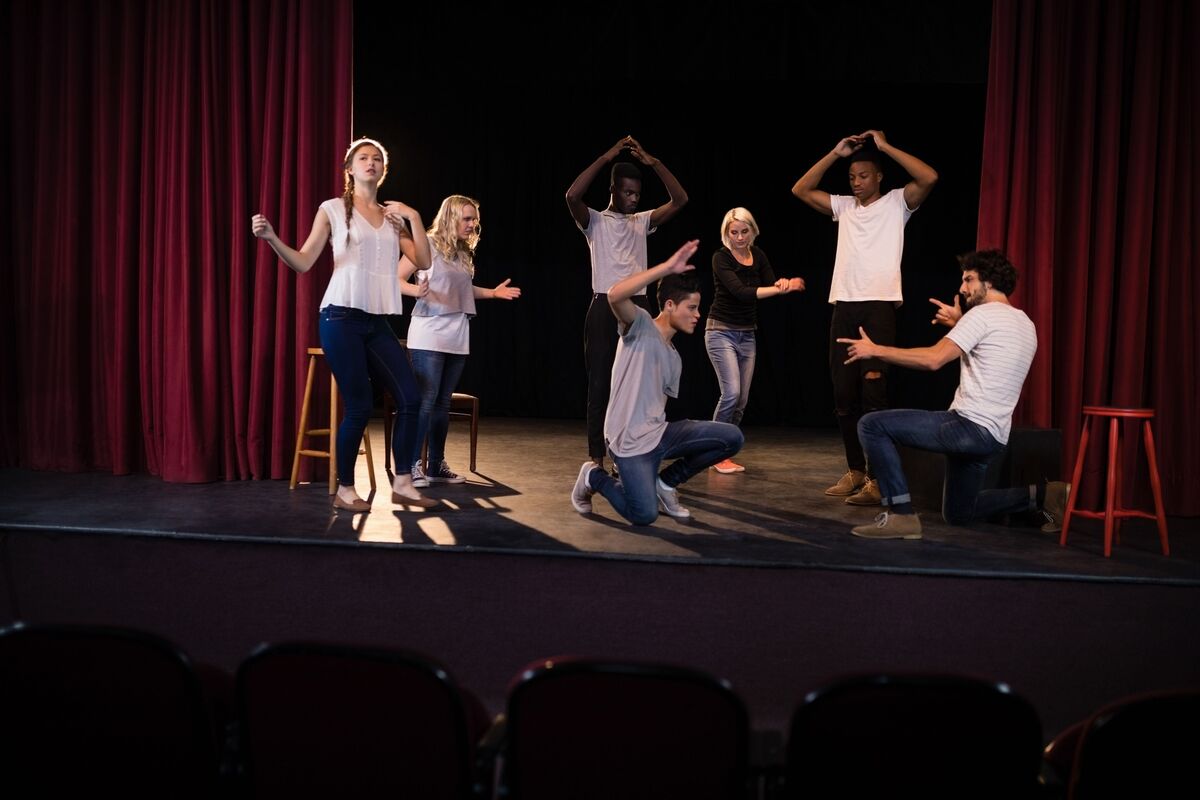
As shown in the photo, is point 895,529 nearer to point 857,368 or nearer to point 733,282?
point 857,368

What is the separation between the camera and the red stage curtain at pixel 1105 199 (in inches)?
192

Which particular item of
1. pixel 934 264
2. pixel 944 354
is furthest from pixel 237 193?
pixel 934 264

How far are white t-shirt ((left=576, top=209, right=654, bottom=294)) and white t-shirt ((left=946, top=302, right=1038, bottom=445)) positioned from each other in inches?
66.2

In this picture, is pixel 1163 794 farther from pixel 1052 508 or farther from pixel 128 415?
pixel 128 415

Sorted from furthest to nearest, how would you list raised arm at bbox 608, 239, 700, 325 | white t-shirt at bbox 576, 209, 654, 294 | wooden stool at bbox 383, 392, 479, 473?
wooden stool at bbox 383, 392, 479, 473, white t-shirt at bbox 576, 209, 654, 294, raised arm at bbox 608, 239, 700, 325

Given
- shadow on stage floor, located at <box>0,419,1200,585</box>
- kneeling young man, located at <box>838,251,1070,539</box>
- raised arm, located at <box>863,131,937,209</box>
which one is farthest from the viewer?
raised arm, located at <box>863,131,937,209</box>

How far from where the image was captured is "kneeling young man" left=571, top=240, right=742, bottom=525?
4.23 meters

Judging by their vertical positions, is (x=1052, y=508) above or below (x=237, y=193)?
below

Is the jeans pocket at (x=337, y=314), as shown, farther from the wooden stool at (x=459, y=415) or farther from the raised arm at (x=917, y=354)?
the raised arm at (x=917, y=354)

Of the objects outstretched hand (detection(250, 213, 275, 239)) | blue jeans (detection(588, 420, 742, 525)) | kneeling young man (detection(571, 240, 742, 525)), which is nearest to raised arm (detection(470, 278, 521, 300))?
kneeling young man (detection(571, 240, 742, 525))

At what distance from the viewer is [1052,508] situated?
436 cm

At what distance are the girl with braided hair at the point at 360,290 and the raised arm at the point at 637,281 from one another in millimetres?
895

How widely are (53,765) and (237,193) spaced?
3.92 m

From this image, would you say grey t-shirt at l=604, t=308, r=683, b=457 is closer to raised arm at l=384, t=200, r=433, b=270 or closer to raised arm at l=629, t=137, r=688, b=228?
raised arm at l=384, t=200, r=433, b=270
